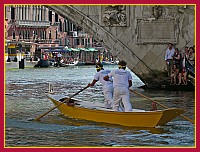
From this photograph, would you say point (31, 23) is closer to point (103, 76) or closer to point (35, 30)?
point (35, 30)

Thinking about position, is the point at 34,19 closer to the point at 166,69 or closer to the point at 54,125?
the point at 166,69

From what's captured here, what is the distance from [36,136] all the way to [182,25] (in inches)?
340

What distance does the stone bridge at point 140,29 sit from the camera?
737 inches

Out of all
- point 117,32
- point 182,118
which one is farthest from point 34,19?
point 182,118

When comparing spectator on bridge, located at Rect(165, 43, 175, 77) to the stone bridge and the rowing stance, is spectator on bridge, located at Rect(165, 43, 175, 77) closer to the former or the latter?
the stone bridge

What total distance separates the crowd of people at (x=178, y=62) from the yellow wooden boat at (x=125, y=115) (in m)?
5.76

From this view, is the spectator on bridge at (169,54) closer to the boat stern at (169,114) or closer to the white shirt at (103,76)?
the white shirt at (103,76)

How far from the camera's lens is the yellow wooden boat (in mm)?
11648

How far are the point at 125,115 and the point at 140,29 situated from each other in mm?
7216

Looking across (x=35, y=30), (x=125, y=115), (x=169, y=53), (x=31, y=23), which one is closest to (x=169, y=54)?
(x=169, y=53)

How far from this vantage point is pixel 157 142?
412 inches

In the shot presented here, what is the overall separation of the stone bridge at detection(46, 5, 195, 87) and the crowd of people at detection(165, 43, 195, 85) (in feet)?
0.53

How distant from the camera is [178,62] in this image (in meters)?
18.9

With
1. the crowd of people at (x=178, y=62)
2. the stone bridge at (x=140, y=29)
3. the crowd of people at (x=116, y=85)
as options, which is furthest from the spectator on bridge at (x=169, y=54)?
the crowd of people at (x=116, y=85)
